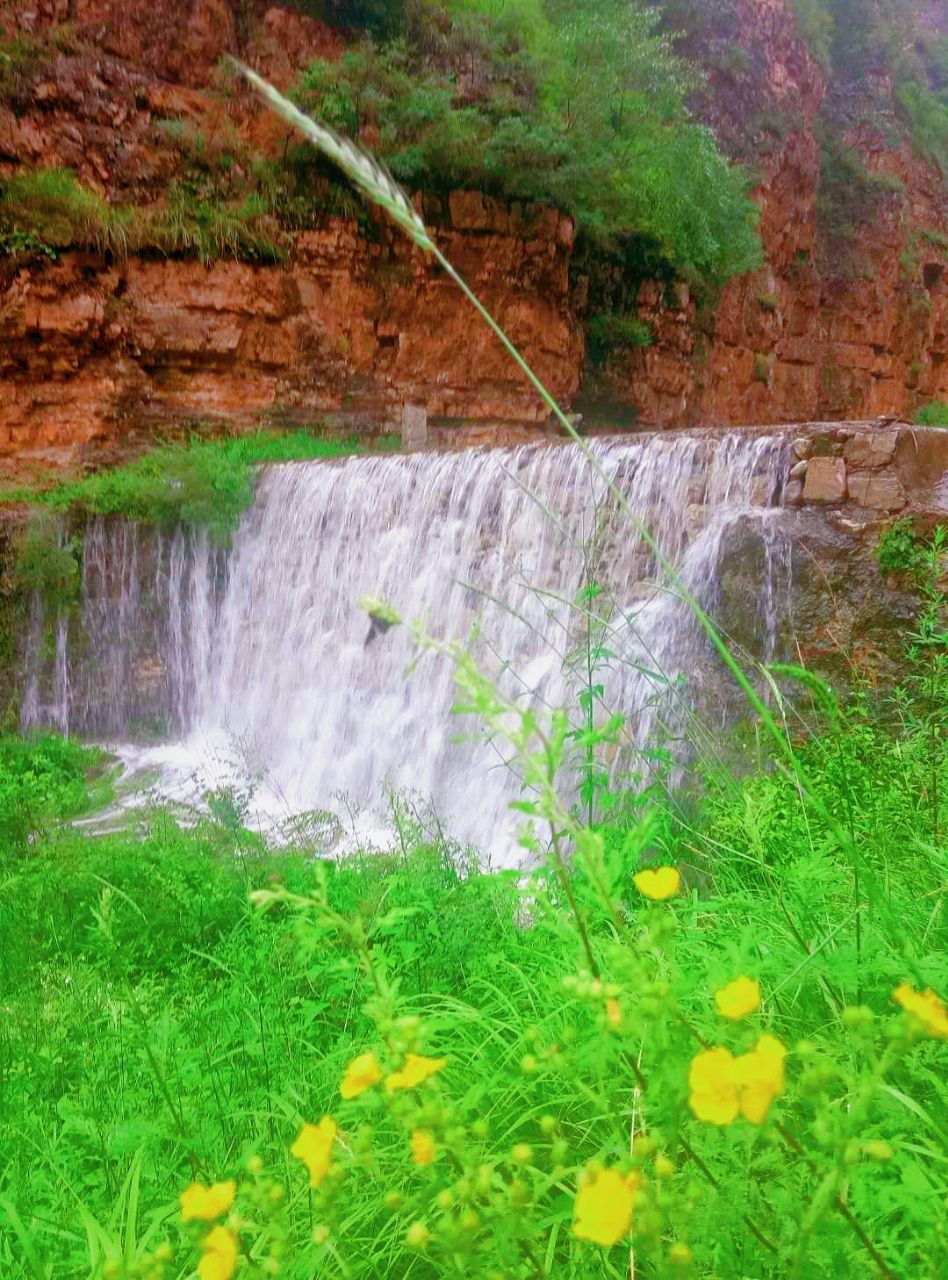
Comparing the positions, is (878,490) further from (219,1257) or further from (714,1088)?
(219,1257)

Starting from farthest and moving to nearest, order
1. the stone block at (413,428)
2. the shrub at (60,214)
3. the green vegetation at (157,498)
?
the stone block at (413,428)
the shrub at (60,214)
the green vegetation at (157,498)

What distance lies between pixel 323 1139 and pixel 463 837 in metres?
5.00

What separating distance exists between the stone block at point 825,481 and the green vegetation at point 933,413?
58.9 feet

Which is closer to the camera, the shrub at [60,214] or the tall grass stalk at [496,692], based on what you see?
the tall grass stalk at [496,692]

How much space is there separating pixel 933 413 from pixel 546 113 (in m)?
13.1

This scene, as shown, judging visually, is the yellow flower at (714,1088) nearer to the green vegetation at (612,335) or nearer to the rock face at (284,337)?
the rock face at (284,337)

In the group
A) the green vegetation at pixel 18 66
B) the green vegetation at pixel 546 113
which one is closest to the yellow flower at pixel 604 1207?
the green vegetation at pixel 546 113

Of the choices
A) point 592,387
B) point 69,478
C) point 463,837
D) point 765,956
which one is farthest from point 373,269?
point 765,956

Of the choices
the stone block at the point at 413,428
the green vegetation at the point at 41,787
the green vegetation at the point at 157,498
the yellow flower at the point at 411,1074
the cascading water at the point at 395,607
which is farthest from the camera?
the stone block at the point at 413,428

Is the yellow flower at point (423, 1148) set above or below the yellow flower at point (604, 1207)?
below

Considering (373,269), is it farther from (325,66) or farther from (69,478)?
(69,478)

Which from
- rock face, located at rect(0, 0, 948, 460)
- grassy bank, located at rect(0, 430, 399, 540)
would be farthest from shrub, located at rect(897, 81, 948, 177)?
grassy bank, located at rect(0, 430, 399, 540)

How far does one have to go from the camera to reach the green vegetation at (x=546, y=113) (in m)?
12.5

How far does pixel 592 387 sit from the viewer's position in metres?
15.1
